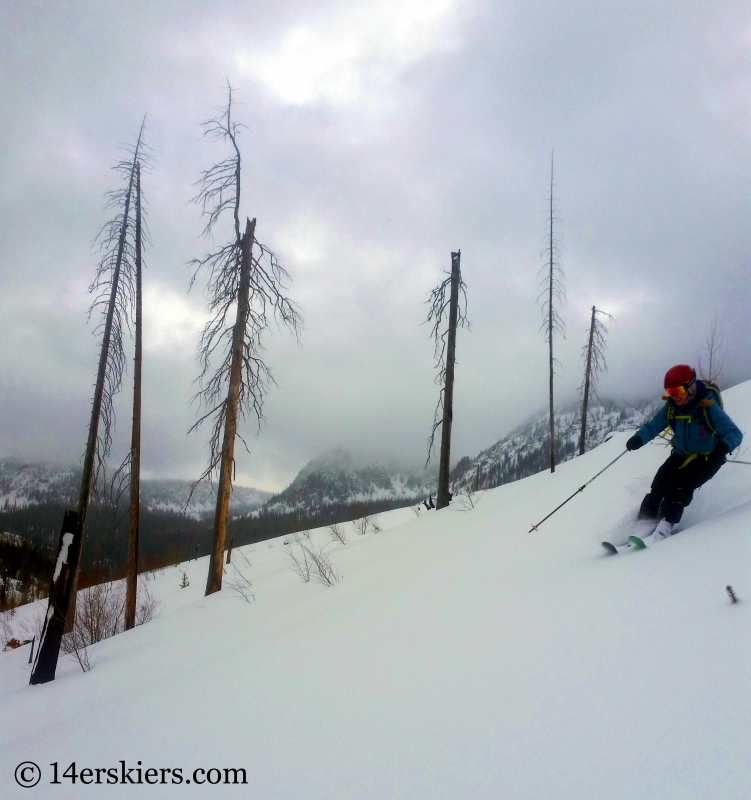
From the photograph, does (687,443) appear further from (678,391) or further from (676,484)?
(678,391)

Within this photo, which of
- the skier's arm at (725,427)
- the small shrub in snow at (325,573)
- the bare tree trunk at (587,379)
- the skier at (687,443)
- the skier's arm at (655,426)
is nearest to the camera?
the skier's arm at (725,427)

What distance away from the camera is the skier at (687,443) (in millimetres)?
3953

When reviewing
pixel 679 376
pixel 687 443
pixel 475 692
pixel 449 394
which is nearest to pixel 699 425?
pixel 687 443

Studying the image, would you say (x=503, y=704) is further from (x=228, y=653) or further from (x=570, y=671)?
(x=228, y=653)

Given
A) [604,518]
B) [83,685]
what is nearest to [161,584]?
[83,685]

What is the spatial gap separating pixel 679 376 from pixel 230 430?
8.15 m

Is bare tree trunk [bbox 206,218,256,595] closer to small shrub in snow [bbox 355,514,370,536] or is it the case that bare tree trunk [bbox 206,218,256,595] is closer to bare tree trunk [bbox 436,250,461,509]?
bare tree trunk [bbox 436,250,461,509]

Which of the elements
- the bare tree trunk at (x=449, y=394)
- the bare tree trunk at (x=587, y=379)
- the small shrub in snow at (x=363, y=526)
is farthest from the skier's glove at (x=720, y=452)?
the bare tree trunk at (x=587, y=379)

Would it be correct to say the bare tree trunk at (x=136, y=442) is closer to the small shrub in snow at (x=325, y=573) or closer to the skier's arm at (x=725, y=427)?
the small shrub in snow at (x=325, y=573)

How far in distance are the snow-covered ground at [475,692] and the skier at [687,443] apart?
32 centimetres

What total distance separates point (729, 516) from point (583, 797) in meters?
3.14

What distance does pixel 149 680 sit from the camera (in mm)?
3832

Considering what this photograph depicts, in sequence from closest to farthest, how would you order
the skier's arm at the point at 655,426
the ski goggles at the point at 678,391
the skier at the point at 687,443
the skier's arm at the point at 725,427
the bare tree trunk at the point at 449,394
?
the skier's arm at the point at 725,427, the skier at the point at 687,443, the ski goggles at the point at 678,391, the skier's arm at the point at 655,426, the bare tree trunk at the point at 449,394

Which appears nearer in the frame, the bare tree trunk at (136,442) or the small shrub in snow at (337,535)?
the bare tree trunk at (136,442)
